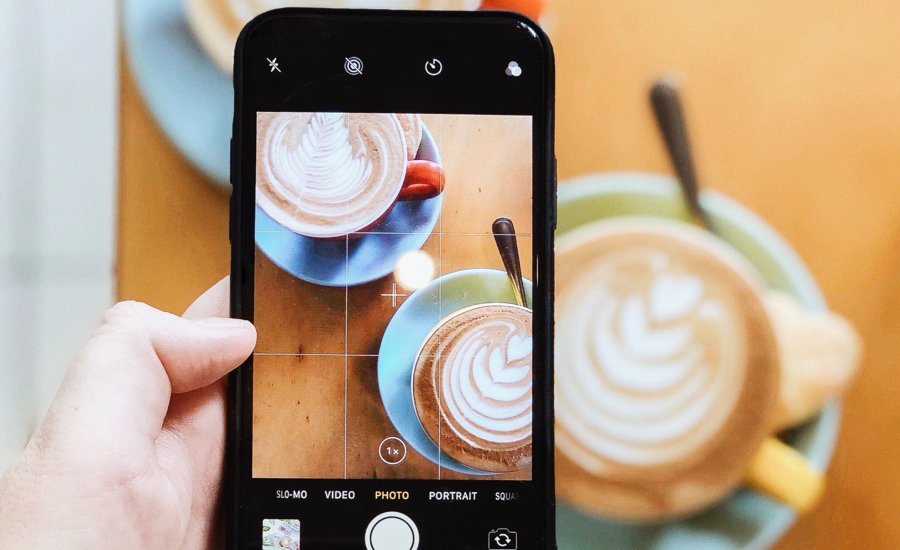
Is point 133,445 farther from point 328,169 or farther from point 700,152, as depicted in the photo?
point 700,152

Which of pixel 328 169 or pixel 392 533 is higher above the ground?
pixel 328 169

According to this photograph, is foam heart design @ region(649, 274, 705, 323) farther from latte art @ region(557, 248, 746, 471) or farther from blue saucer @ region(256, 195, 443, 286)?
blue saucer @ region(256, 195, 443, 286)

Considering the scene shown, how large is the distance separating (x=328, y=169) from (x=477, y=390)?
0.10m

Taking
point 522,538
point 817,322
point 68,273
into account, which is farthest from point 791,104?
point 68,273

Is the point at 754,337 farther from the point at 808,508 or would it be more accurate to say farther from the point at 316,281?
the point at 316,281

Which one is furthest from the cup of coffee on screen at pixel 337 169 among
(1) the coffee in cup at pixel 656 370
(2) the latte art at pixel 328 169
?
(1) the coffee in cup at pixel 656 370

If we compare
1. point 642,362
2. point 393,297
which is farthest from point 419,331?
point 642,362

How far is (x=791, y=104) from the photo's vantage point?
306 mm

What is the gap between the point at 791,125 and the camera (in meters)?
0.31

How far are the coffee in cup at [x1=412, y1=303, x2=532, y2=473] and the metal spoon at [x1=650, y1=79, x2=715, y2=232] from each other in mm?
130

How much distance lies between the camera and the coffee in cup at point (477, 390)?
0.74 ft

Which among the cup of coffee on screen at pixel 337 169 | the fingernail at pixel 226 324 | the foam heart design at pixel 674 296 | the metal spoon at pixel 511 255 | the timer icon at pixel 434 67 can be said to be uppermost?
the timer icon at pixel 434 67

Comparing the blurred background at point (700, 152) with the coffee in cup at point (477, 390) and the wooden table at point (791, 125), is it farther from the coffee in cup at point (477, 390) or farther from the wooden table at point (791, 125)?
the coffee in cup at point (477, 390)

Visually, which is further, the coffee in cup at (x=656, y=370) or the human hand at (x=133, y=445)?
the coffee in cup at (x=656, y=370)
